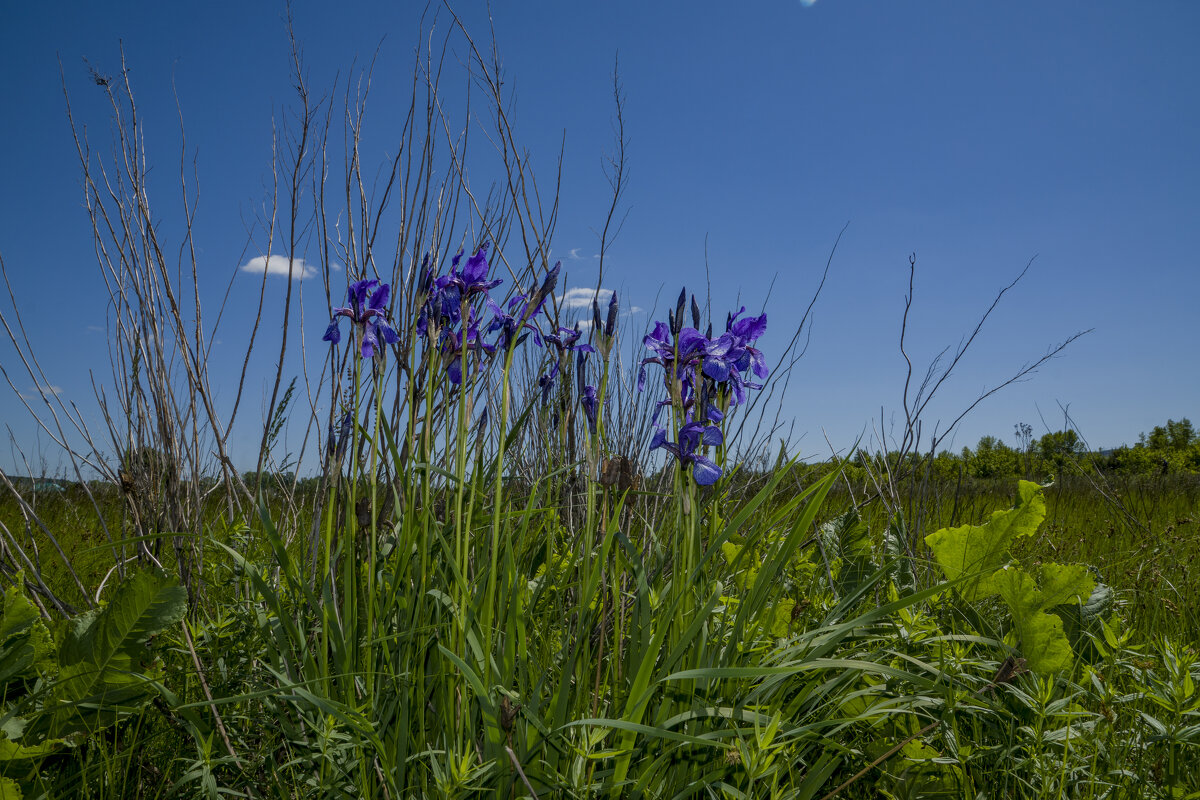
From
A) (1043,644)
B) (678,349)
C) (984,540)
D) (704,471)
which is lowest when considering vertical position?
(1043,644)

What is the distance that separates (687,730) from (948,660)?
2.32ft

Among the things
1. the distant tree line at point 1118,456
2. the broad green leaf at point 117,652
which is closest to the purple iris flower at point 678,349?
the broad green leaf at point 117,652

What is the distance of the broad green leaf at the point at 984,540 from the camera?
1.81 meters

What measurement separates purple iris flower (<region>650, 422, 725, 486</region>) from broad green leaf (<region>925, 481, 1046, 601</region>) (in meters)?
0.71

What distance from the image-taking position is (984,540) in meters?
1.82

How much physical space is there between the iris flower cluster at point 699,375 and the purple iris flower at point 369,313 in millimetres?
604

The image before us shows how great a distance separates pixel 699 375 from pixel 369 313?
766 mm

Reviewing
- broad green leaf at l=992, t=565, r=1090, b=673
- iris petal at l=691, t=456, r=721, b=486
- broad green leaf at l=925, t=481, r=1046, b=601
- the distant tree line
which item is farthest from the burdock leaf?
the distant tree line

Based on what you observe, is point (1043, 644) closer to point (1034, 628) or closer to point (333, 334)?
point (1034, 628)

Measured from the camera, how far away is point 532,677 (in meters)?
1.40

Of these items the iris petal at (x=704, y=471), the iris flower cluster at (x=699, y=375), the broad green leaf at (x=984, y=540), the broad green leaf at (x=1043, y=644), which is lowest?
the broad green leaf at (x=1043, y=644)

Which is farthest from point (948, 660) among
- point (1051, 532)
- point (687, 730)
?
point (1051, 532)

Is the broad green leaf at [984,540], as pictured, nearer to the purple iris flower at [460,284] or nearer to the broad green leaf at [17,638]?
the purple iris flower at [460,284]

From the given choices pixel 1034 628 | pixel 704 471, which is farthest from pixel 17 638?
pixel 1034 628
